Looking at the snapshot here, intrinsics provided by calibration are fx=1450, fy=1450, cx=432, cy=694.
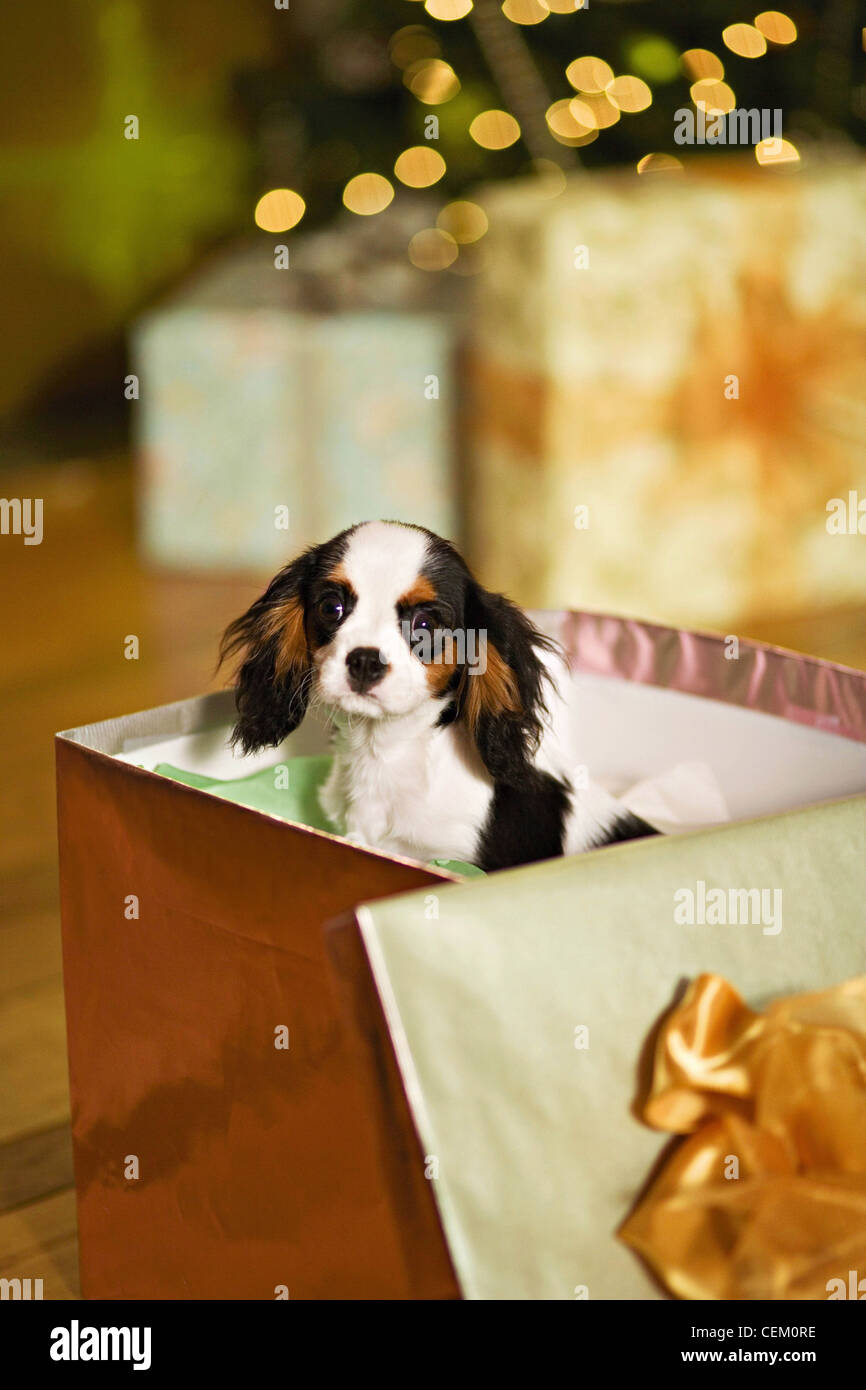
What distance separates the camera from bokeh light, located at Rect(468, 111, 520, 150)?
11.4 ft

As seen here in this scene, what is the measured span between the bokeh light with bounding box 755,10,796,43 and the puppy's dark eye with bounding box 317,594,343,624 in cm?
285

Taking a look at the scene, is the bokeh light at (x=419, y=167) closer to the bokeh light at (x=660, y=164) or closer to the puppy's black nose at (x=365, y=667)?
the bokeh light at (x=660, y=164)

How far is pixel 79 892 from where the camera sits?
1.01 metres

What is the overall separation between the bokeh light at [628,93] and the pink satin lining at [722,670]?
236 centimetres

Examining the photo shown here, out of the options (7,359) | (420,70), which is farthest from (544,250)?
(7,359)

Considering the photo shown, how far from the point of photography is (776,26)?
3.38 metres

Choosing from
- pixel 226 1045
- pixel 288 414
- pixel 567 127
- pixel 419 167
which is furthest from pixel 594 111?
pixel 226 1045

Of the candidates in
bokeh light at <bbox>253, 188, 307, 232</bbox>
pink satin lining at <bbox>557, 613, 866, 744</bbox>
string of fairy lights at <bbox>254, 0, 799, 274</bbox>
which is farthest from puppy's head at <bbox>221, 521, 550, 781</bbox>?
bokeh light at <bbox>253, 188, 307, 232</bbox>

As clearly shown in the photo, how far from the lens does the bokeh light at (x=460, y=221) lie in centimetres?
367

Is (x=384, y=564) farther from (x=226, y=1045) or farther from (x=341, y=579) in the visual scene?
(x=226, y=1045)

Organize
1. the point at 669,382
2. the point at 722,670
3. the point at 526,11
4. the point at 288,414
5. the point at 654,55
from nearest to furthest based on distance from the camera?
the point at 722,670
the point at 669,382
the point at 654,55
the point at 526,11
the point at 288,414

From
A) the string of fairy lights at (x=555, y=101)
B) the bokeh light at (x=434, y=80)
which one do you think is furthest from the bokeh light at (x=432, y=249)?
the bokeh light at (x=434, y=80)

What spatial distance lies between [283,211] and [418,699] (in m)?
3.42
